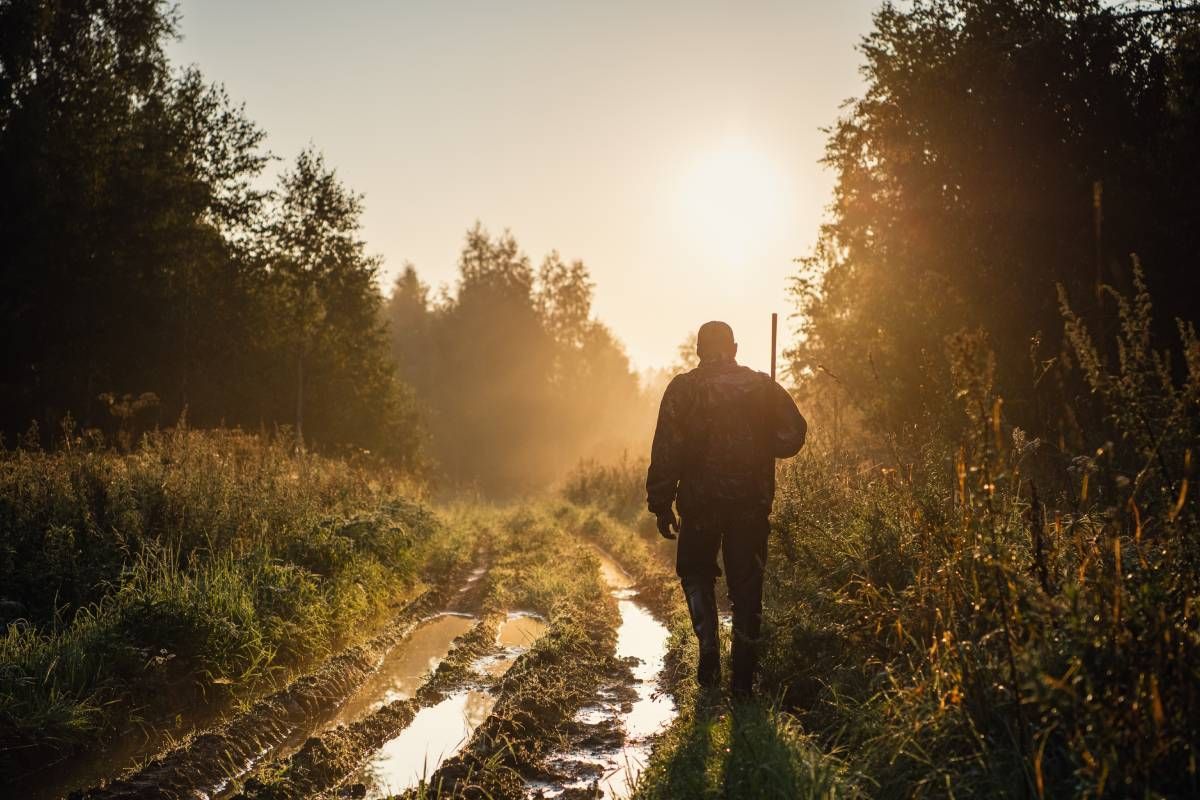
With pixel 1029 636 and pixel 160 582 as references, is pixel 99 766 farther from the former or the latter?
pixel 1029 636

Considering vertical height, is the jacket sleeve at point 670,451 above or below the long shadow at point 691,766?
above

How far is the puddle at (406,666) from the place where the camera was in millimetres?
6492

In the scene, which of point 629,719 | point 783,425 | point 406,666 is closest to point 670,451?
point 783,425

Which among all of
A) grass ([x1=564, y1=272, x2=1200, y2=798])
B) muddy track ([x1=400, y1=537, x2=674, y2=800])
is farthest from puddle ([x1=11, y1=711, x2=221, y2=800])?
grass ([x1=564, y1=272, x2=1200, y2=798])

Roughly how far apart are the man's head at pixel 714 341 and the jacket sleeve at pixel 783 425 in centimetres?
41

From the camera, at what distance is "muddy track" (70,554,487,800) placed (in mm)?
4609

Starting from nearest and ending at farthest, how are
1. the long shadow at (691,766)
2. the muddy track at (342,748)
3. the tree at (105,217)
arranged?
the long shadow at (691,766) → the muddy track at (342,748) → the tree at (105,217)

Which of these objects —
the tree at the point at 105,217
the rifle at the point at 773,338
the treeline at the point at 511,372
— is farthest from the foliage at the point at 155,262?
the treeline at the point at 511,372

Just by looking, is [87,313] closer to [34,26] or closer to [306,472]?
[34,26]

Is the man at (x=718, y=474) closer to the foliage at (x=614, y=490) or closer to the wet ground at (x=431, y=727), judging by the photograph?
the wet ground at (x=431, y=727)

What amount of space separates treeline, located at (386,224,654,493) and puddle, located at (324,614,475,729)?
1643 inches

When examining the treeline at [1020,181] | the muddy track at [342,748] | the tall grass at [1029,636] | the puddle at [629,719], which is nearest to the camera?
the tall grass at [1029,636]

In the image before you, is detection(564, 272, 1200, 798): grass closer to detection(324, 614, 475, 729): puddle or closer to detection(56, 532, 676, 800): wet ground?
detection(56, 532, 676, 800): wet ground

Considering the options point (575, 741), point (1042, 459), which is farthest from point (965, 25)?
point (575, 741)
